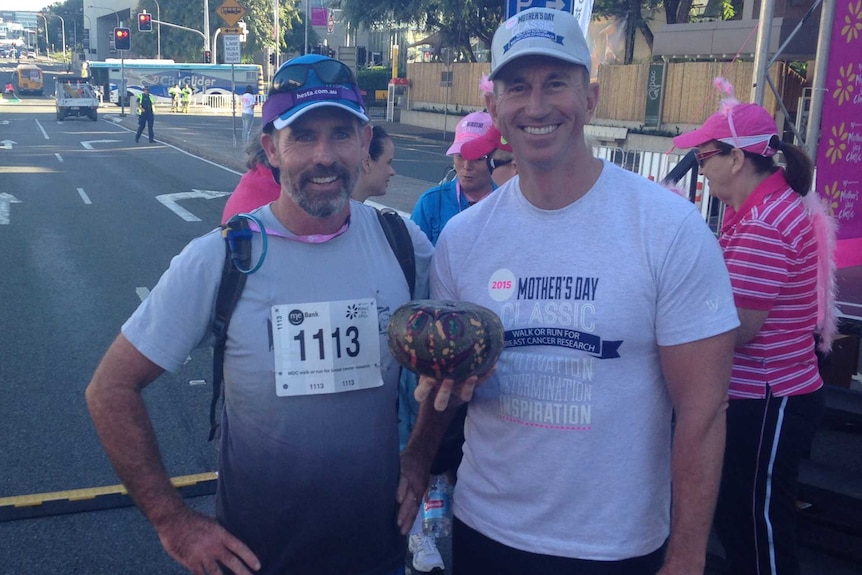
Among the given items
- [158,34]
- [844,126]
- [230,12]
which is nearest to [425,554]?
[844,126]

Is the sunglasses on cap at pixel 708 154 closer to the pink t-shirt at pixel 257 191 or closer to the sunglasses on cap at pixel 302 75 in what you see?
the sunglasses on cap at pixel 302 75

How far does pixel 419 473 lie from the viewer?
7.72 ft

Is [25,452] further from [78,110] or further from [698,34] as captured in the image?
[78,110]

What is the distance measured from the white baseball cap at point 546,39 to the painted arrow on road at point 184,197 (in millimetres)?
13057

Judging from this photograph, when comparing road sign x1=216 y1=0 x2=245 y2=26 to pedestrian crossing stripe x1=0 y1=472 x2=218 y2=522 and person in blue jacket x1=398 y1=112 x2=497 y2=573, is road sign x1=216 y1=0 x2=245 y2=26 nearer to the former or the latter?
person in blue jacket x1=398 y1=112 x2=497 y2=573

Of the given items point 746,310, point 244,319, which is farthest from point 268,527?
point 746,310

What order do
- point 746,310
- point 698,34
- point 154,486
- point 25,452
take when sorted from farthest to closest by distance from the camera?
point 698,34 → point 25,452 → point 746,310 → point 154,486

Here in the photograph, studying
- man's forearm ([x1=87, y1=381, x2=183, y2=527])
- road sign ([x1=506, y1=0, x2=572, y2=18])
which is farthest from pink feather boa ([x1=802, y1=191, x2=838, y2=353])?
road sign ([x1=506, y1=0, x2=572, y2=18])

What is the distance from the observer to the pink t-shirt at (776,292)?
273 centimetres

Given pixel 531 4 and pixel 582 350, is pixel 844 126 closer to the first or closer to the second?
pixel 531 4

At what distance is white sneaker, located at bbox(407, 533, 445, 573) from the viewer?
3.98 metres

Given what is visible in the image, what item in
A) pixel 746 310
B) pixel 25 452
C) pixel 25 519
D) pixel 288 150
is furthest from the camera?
pixel 25 452

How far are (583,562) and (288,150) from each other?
122 cm

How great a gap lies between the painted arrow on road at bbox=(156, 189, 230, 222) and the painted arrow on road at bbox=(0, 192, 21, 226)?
2.51 metres
